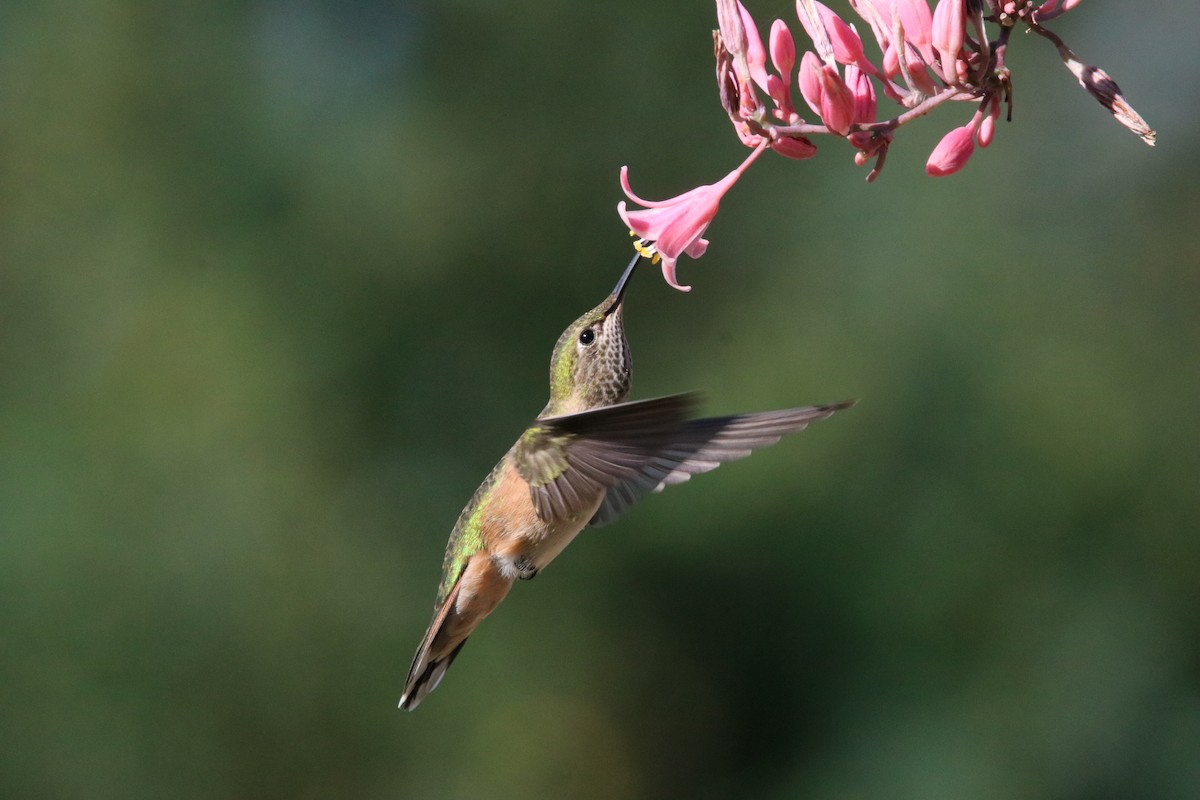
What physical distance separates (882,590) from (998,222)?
213 centimetres

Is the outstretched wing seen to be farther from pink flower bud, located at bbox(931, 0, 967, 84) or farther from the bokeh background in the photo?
the bokeh background

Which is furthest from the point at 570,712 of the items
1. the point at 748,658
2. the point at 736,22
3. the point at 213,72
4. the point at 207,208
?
the point at 736,22

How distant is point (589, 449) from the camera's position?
2215 mm

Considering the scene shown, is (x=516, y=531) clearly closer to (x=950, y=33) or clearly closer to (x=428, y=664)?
(x=428, y=664)

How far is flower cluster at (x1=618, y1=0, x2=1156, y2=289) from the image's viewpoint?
1.52 metres

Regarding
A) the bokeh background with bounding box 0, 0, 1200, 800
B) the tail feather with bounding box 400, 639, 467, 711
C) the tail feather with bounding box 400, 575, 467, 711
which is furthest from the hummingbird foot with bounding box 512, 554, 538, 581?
the bokeh background with bounding box 0, 0, 1200, 800

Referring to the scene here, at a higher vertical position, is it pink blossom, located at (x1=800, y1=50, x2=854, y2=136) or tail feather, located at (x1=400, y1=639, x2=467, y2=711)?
pink blossom, located at (x1=800, y1=50, x2=854, y2=136)

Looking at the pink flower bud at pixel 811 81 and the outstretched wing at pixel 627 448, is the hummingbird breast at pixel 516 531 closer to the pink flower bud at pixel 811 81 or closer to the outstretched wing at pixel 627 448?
the outstretched wing at pixel 627 448

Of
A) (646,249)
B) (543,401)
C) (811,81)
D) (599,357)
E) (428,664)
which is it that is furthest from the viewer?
(543,401)

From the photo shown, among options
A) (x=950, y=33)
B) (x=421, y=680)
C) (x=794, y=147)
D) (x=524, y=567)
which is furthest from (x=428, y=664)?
(x=950, y=33)

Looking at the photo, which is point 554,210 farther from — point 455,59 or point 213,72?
point 213,72

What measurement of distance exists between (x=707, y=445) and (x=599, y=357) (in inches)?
19.5

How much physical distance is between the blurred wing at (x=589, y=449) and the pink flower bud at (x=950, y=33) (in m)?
0.53

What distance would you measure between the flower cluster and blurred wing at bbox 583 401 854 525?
35cm
